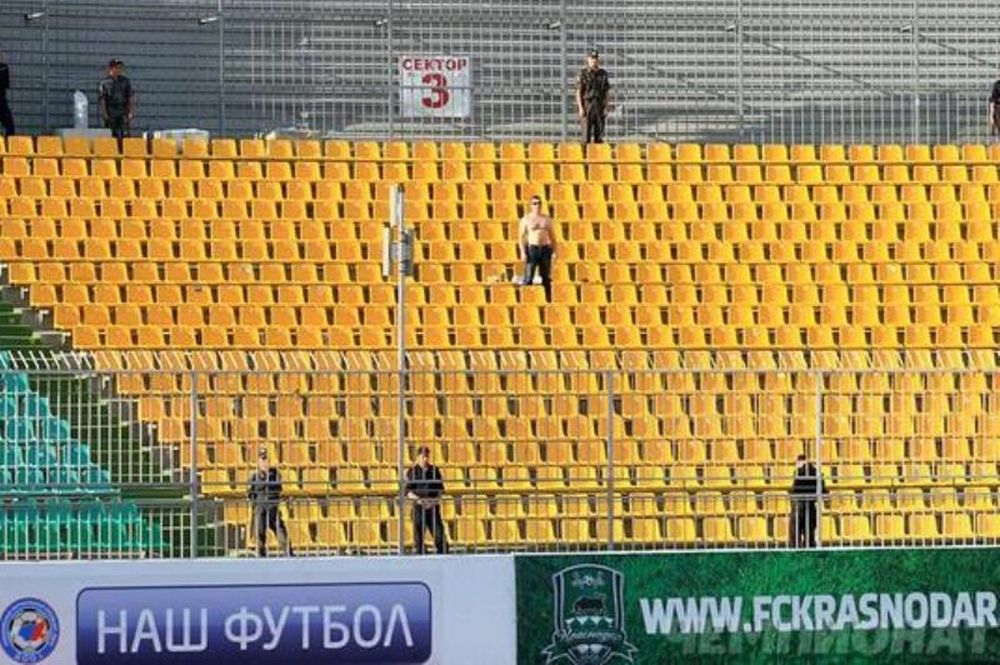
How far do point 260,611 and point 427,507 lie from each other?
142cm

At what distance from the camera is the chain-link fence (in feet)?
108

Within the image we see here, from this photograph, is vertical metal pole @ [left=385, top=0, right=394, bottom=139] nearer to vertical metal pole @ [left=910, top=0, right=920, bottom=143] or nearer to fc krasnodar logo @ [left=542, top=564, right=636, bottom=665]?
vertical metal pole @ [left=910, top=0, right=920, bottom=143]

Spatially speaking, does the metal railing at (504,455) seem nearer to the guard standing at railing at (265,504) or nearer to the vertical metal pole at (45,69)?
the guard standing at railing at (265,504)

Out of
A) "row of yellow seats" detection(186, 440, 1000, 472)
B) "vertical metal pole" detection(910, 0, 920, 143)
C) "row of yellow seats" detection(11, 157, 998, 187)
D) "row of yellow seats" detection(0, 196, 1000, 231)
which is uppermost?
"vertical metal pole" detection(910, 0, 920, 143)

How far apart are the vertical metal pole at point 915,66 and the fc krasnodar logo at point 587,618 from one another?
1553cm

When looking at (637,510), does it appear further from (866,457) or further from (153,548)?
(153,548)

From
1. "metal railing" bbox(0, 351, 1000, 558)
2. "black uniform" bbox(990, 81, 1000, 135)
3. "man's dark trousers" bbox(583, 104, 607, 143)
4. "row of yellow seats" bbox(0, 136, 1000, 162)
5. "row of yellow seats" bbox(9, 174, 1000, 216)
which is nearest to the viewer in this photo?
"metal railing" bbox(0, 351, 1000, 558)

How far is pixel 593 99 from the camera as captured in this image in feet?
107

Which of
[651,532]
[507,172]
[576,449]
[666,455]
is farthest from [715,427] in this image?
[507,172]

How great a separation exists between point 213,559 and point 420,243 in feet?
36.7

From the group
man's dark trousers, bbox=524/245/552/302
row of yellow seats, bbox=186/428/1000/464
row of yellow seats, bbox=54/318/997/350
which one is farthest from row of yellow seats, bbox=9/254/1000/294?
row of yellow seats, bbox=186/428/1000/464

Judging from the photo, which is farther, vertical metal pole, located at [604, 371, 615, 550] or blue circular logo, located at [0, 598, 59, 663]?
vertical metal pole, located at [604, 371, 615, 550]

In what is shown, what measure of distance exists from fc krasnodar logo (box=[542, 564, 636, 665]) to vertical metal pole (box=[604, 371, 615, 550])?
36cm

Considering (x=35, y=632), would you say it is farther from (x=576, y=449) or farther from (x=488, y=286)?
(x=488, y=286)
